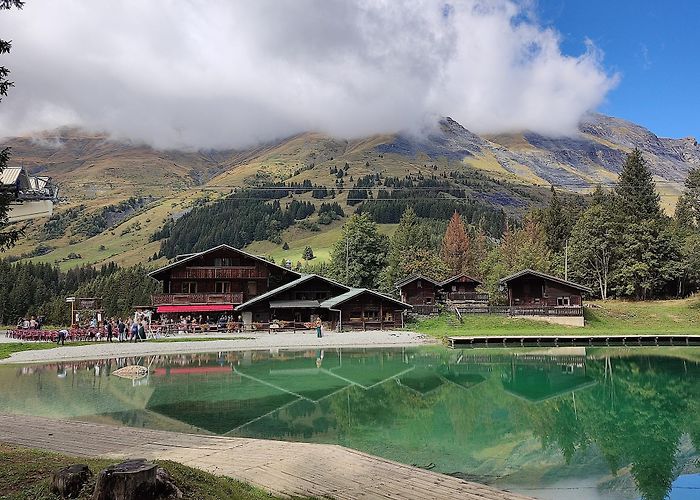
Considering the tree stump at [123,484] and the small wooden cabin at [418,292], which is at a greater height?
the small wooden cabin at [418,292]

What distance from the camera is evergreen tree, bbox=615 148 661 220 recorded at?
236ft

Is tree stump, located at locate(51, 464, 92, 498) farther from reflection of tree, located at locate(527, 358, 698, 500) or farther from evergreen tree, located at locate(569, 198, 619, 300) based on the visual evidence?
evergreen tree, located at locate(569, 198, 619, 300)

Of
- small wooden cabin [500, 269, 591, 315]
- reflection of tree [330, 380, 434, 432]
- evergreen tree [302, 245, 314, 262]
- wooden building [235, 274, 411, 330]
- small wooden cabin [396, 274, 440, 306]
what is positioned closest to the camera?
reflection of tree [330, 380, 434, 432]

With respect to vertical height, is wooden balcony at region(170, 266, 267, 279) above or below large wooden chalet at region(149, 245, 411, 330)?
above

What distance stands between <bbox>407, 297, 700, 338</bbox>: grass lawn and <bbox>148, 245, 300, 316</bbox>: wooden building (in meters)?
17.6

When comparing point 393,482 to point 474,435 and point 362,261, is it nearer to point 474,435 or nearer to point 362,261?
point 474,435

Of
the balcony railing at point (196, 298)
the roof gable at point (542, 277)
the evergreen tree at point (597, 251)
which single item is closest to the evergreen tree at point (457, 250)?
the evergreen tree at point (597, 251)

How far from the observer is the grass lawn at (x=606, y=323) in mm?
49156

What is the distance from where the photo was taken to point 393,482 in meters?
10.6

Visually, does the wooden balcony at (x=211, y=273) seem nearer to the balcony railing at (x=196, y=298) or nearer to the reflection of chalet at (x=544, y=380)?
the balcony railing at (x=196, y=298)

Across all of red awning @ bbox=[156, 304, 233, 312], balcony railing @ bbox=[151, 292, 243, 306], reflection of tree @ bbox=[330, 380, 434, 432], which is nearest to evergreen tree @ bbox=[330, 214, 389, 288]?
balcony railing @ bbox=[151, 292, 243, 306]

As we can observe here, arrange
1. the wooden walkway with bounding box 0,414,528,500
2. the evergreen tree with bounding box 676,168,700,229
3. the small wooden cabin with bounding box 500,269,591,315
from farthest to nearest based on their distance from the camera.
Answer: the evergreen tree with bounding box 676,168,700,229
the small wooden cabin with bounding box 500,269,591,315
the wooden walkway with bounding box 0,414,528,500

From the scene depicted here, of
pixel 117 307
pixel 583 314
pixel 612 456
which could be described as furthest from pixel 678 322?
pixel 117 307

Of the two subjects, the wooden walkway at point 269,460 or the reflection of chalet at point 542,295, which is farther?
the reflection of chalet at point 542,295
